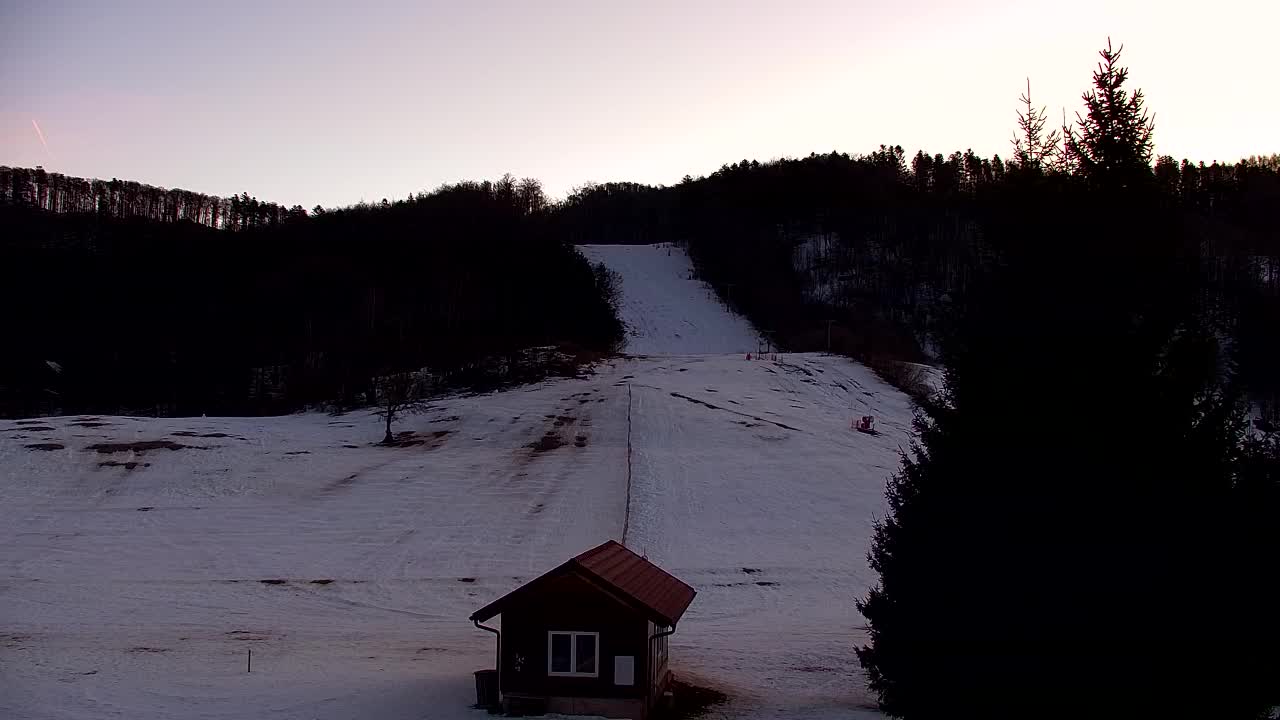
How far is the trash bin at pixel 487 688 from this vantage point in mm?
16156

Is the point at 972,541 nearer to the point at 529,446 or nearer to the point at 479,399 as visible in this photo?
the point at 529,446

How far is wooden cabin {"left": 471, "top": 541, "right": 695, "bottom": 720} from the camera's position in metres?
15.5

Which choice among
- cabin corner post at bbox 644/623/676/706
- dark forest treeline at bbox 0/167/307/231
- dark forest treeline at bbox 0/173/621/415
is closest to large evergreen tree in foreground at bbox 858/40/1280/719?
cabin corner post at bbox 644/623/676/706

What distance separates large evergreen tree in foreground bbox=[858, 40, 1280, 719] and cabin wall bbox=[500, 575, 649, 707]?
20.7 ft

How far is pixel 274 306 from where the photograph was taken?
290ft

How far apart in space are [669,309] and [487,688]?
79870mm

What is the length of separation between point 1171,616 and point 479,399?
53044 mm

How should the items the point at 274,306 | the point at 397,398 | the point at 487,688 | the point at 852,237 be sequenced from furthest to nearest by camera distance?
the point at 852,237
the point at 274,306
the point at 397,398
the point at 487,688

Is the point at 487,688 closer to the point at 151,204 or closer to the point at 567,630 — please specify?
the point at 567,630

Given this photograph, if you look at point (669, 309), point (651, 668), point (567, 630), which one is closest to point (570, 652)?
point (567, 630)

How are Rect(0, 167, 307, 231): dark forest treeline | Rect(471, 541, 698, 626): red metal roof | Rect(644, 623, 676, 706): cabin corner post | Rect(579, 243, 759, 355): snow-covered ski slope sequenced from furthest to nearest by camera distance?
Rect(0, 167, 307, 231): dark forest treeline → Rect(579, 243, 759, 355): snow-covered ski slope → Rect(471, 541, 698, 626): red metal roof → Rect(644, 623, 676, 706): cabin corner post

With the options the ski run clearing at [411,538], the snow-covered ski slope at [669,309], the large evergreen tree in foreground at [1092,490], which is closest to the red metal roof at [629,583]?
the ski run clearing at [411,538]

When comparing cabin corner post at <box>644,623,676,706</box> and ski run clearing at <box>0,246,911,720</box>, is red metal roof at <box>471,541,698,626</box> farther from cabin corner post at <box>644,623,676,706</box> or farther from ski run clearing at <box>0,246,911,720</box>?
ski run clearing at <box>0,246,911,720</box>

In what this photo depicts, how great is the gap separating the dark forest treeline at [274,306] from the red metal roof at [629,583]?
4649 centimetres
